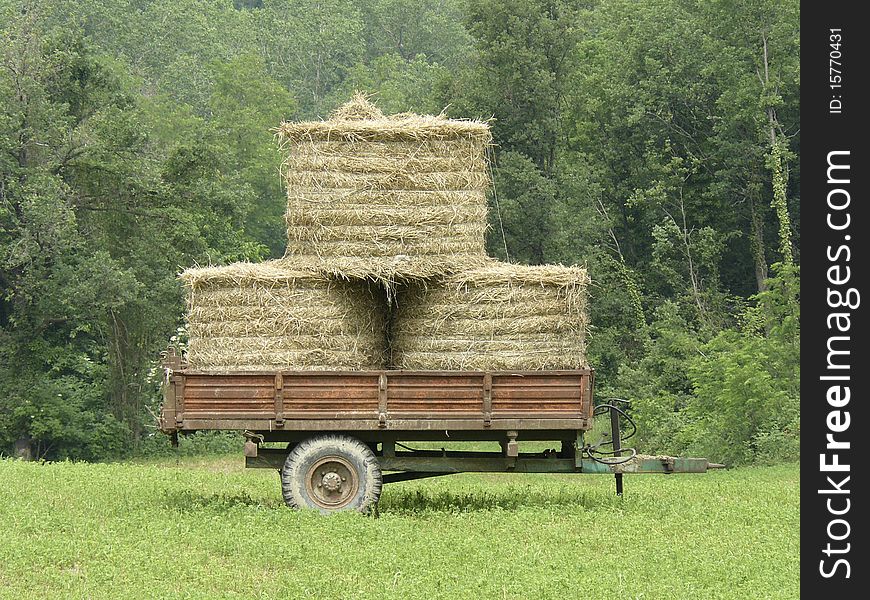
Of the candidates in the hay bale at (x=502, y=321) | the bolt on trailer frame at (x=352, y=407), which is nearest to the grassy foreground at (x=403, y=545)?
the bolt on trailer frame at (x=352, y=407)

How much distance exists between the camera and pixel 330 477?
1364 cm

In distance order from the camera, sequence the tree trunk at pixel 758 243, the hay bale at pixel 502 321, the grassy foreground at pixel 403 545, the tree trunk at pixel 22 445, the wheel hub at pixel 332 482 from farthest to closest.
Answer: the tree trunk at pixel 758 243
the tree trunk at pixel 22 445
the hay bale at pixel 502 321
the wheel hub at pixel 332 482
the grassy foreground at pixel 403 545

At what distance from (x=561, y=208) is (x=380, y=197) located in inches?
954

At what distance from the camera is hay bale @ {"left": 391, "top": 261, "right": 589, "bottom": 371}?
45.7ft

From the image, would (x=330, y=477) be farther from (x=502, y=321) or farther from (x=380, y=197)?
(x=380, y=197)

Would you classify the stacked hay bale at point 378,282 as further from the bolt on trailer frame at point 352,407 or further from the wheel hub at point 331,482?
the wheel hub at point 331,482

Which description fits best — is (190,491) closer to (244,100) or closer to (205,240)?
(205,240)

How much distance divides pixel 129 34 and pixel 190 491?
2095 inches

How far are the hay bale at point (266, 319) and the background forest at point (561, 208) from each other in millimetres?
12163

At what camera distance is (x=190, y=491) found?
606 inches

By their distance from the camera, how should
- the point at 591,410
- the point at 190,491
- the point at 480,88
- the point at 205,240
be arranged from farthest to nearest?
the point at 480,88
the point at 205,240
the point at 190,491
the point at 591,410

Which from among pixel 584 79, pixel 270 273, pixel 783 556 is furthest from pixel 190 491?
pixel 584 79

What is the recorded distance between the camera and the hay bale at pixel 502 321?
1392cm

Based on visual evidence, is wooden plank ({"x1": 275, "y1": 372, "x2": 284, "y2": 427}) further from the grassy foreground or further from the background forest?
the background forest
